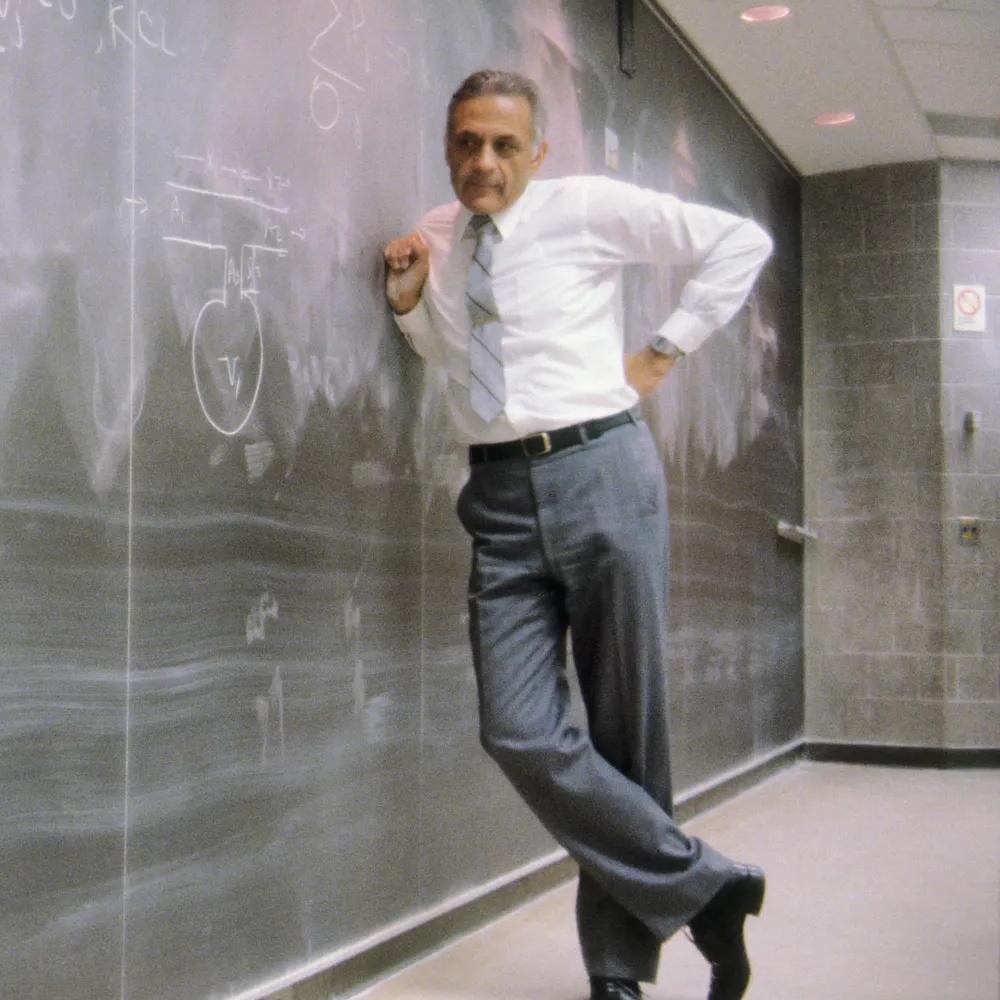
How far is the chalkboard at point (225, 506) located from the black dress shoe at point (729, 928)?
0.59 meters

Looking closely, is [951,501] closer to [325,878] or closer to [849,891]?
[849,891]

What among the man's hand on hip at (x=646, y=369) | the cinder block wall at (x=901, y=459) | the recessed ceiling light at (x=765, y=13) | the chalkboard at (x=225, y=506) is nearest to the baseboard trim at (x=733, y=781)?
the cinder block wall at (x=901, y=459)

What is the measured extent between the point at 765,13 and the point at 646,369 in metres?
2.21

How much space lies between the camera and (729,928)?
7.72ft

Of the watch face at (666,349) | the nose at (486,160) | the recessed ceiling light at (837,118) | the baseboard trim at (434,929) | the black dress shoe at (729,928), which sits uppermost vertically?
the recessed ceiling light at (837,118)

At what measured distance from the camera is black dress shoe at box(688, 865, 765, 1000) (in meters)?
2.34

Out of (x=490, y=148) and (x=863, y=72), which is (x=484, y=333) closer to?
(x=490, y=148)

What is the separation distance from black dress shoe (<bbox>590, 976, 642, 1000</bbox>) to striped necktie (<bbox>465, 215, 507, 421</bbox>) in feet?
3.01

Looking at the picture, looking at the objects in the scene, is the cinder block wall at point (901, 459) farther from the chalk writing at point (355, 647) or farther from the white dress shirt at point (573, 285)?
the chalk writing at point (355, 647)

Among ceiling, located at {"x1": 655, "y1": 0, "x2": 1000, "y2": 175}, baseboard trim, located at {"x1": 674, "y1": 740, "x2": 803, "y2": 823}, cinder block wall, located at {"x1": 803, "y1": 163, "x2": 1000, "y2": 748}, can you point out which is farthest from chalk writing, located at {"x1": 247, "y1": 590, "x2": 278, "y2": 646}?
cinder block wall, located at {"x1": 803, "y1": 163, "x2": 1000, "y2": 748}

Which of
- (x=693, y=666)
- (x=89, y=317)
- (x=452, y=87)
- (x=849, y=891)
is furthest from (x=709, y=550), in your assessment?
(x=89, y=317)

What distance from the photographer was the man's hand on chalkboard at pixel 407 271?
2.58 m

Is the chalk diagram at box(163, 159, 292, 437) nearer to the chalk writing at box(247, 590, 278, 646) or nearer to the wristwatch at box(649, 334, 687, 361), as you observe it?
the chalk writing at box(247, 590, 278, 646)

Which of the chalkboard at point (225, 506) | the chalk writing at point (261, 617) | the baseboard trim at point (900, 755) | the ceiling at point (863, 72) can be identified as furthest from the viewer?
the baseboard trim at point (900, 755)
